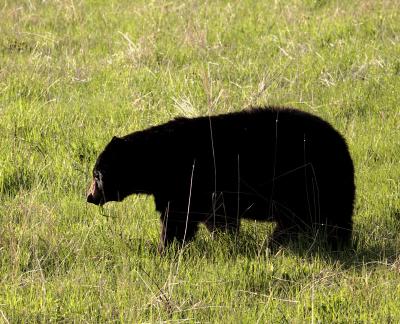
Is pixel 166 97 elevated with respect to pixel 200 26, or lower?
lower

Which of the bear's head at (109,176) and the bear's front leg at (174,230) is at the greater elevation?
the bear's head at (109,176)

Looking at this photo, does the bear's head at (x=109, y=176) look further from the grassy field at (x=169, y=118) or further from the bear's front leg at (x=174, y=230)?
the bear's front leg at (x=174, y=230)

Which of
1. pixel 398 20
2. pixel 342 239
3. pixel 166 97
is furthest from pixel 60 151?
pixel 398 20

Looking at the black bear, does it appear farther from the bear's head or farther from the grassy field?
the grassy field

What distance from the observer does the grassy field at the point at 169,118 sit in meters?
5.00

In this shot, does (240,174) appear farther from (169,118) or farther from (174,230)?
(169,118)

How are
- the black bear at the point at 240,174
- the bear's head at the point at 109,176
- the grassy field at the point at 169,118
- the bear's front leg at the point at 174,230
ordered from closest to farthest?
the grassy field at the point at 169,118 < the bear's front leg at the point at 174,230 < the black bear at the point at 240,174 < the bear's head at the point at 109,176

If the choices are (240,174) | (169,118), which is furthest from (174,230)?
(169,118)

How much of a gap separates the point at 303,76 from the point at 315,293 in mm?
4306

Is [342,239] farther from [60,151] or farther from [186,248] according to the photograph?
[60,151]

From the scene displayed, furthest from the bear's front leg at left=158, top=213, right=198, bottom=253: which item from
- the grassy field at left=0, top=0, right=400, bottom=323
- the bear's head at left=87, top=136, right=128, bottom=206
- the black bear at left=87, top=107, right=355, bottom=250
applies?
the bear's head at left=87, top=136, right=128, bottom=206

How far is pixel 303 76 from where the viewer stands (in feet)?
29.7

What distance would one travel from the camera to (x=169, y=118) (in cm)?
808

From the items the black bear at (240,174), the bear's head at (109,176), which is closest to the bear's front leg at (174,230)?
the black bear at (240,174)
